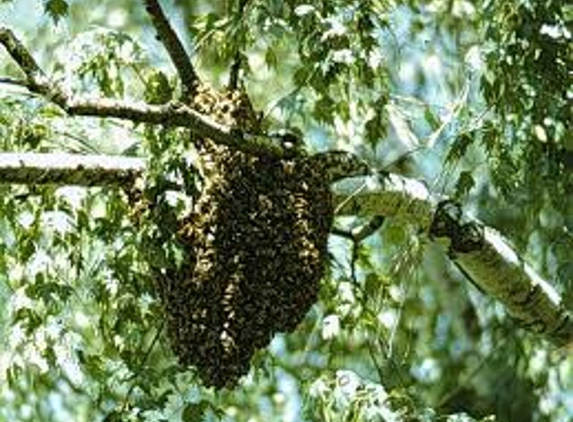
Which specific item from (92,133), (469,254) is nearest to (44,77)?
(92,133)

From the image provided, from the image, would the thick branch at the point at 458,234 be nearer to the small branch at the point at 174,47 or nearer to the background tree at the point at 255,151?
the background tree at the point at 255,151

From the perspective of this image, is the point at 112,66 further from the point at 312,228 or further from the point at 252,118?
the point at 312,228

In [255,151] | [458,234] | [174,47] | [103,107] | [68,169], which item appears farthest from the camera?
[458,234]

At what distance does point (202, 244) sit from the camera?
4145 millimetres

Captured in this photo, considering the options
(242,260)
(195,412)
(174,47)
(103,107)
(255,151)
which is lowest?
(195,412)

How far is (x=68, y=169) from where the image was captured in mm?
3902

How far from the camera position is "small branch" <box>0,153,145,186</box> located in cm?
375

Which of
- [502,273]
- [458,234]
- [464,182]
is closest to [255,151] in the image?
[464,182]

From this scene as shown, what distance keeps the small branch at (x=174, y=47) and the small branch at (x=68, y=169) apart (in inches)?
15.8

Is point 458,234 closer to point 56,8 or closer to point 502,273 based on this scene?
point 502,273

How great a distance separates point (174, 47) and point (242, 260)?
0.66m

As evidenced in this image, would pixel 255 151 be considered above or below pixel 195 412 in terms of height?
above

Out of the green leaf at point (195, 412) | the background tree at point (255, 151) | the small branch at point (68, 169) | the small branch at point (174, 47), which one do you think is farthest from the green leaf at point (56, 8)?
the green leaf at point (195, 412)

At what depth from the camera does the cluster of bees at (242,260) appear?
4102 millimetres
